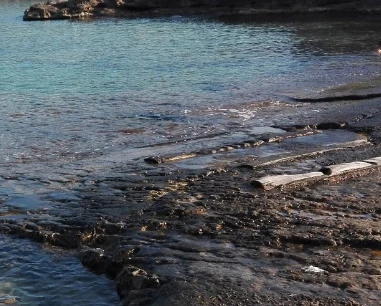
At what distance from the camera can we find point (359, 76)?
24.8m

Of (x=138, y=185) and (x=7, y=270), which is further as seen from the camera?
(x=138, y=185)

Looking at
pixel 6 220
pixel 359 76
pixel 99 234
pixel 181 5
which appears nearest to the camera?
pixel 99 234

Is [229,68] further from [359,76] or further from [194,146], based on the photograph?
[194,146]

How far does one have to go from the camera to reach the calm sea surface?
13.0m

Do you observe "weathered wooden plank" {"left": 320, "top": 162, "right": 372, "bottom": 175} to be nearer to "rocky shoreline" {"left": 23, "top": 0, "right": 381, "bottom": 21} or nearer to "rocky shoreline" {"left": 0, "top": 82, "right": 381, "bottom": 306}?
"rocky shoreline" {"left": 0, "top": 82, "right": 381, "bottom": 306}

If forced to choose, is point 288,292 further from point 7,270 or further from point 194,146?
point 194,146

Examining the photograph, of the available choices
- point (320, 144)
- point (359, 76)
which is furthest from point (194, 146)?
point (359, 76)

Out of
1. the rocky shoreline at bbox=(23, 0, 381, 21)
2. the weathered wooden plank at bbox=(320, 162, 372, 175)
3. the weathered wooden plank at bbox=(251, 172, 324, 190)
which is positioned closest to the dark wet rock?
the weathered wooden plank at bbox=(320, 162, 372, 175)

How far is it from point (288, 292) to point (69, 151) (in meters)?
9.14

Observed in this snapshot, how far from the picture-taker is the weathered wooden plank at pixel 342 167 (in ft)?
41.2

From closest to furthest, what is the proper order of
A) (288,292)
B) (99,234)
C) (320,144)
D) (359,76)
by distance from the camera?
A: (288,292), (99,234), (320,144), (359,76)

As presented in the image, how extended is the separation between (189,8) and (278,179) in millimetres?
43703

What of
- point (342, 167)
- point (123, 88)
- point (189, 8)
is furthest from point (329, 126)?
point (189, 8)

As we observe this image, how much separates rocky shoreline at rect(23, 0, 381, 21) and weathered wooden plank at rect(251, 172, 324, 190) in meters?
36.4
